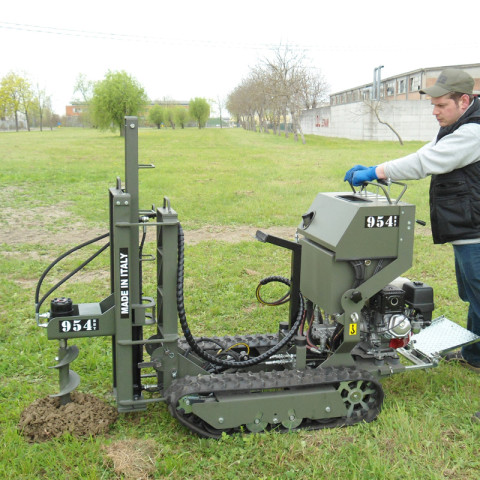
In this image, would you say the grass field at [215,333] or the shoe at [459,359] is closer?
the grass field at [215,333]

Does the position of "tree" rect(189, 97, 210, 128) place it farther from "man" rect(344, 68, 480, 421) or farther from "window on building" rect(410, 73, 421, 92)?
"man" rect(344, 68, 480, 421)

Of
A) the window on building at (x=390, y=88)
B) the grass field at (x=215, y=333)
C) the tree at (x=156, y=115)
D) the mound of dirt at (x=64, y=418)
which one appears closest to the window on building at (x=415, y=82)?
the window on building at (x=390, y=88)

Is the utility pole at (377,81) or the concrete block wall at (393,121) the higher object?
the utility pole at (377,81)

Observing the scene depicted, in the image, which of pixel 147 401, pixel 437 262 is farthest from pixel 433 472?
pixel 437 262

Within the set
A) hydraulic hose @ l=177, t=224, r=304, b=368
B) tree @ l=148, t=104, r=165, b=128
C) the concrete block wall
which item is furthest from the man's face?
tree @ l=148, t=104, r=165, b=128

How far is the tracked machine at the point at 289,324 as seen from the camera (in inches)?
140

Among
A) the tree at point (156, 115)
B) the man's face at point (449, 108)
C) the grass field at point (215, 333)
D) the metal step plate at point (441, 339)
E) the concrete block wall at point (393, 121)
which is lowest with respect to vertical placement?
the grass field at point (215, 333)

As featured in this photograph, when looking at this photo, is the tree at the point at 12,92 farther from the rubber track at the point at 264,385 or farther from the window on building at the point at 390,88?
the rubber track at the point at 264,385

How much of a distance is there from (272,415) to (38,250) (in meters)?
6.44

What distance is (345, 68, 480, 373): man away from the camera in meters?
3.91

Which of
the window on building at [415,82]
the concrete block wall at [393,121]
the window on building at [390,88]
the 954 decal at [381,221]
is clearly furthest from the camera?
the window on building at [390,88]

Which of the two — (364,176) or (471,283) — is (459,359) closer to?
(471,283)

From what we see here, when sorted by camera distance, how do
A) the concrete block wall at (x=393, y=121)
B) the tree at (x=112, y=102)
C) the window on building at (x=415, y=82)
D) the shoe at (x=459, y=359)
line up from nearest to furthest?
1. the shoe at (x=459, y=359)
2. the concrete block wall at (x=393, y=121)
3. the window on building at (x=415, y=82)
4. the tree at (x=112, y=102)

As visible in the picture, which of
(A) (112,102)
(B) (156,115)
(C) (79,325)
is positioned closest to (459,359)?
(C) (79,325)
